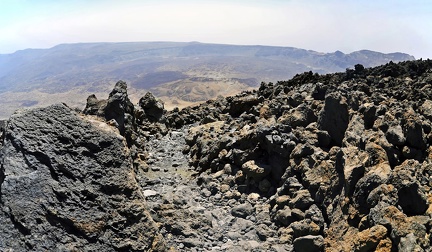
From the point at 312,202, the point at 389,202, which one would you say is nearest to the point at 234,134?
the point at 312,202

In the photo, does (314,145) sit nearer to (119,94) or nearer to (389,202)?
(389,202)

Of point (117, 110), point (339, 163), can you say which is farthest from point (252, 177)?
point (117, 110)

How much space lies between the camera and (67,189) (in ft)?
17.9

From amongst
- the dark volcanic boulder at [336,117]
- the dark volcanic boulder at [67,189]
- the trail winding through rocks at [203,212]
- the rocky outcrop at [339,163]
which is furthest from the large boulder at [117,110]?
the dark volcanic boulder at [336,117]

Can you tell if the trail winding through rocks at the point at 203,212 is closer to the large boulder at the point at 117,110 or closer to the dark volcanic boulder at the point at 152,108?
the large boulder at the point at 117,110

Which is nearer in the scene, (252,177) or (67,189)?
(67,189)

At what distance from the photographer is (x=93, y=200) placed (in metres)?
5.50

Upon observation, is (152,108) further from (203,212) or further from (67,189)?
(67,189)

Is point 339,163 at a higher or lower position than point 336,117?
lower

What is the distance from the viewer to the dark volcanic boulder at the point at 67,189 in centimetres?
511

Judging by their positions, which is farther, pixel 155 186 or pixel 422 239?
pixel 155 186

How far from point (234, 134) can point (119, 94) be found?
4.18 meters

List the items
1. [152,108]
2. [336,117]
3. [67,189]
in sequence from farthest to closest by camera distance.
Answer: [152,108] < [336,117] < [67,189]

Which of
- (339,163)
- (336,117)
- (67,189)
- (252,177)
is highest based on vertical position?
(336,117)
